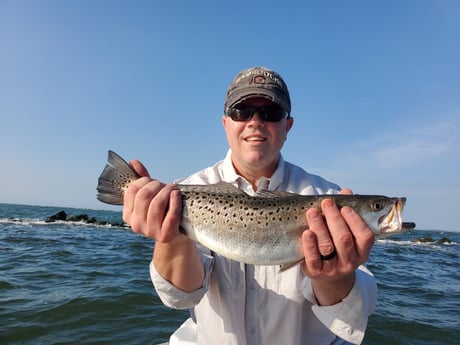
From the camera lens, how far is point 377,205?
3314 mm

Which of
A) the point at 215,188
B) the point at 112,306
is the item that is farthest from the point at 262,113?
the point at 112,306

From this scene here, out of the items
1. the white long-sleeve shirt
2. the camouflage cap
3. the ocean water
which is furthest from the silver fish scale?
the ocean water

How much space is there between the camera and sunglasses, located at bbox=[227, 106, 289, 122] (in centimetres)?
410

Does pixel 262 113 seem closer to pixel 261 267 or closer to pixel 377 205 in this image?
pixel 377 205

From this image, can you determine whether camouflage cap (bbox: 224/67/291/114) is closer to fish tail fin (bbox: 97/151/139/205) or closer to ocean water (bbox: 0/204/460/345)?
fish tail fin (bbox: 97/151/139/205)

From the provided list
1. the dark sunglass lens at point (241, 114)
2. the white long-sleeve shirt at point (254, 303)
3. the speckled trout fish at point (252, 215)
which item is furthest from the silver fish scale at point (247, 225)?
the dark sunglass lens at point (241, 114)

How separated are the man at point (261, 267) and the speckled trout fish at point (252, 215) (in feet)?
0.56

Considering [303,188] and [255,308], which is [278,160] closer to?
[303,188]

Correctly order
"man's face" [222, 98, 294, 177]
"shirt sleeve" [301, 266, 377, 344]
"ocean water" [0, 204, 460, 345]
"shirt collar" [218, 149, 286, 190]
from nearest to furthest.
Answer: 1. "shirt sleeve" [301, 266, 377, 344]
2. "man's face" [222, 98, 294, 177]
3. "shirt collar" [218, 149, 286, 190]
4. "ocean water" [0, 204, 460, 345]

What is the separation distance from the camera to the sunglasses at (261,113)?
4.10 meters

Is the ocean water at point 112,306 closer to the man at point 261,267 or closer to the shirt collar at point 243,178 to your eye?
the man at point 261,267

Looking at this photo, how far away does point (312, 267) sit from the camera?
304cm

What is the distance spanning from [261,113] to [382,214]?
1710mm

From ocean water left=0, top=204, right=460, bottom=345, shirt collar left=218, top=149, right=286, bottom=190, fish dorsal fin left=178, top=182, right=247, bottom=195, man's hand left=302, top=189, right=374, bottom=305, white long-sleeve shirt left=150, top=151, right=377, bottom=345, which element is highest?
shirt collar left=218, top=149, right=286, bottom=190
